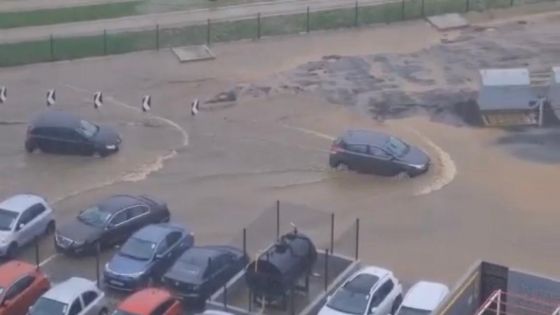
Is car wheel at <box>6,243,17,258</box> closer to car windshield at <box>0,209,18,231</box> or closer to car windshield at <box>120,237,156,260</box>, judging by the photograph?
car windshield at <box>0,209,18,231</box>

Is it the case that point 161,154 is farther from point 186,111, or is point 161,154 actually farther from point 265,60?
point 265,60

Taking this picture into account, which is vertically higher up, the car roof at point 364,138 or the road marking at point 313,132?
the car roof at point 364,138

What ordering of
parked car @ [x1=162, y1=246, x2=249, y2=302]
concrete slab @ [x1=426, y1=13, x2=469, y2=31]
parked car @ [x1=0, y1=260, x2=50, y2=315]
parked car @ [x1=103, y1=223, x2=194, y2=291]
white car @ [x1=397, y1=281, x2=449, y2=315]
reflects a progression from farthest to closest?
concrete slab @ [x1=426, y1=13, x2=469, y2=31], parked car @ [x1=103, y1=223, x2=194, y2=291], parked car @ [x1=162, y1=246, x2=249, y2=302], parked car @ [x1=0, y1=260, x2=50, y2=315], white car @ [x1=397, y1=281, x2=449, y2=315]

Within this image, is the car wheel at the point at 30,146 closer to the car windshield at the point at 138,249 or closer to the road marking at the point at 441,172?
the car windshield at the point at 138,249

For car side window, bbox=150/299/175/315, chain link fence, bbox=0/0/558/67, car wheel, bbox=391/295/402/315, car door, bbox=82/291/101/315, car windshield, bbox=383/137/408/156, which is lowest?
car wheel, bbox=391/295/402/315

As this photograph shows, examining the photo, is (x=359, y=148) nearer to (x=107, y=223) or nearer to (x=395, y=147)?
(x=395, y=147)

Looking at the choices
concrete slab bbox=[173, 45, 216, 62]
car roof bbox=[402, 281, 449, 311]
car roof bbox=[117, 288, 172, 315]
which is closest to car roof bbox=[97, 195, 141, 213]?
car roof bbox=[117, 288, 172, 315]

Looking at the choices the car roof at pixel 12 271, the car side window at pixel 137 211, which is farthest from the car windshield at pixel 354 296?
the car roof at pixel 12 271
